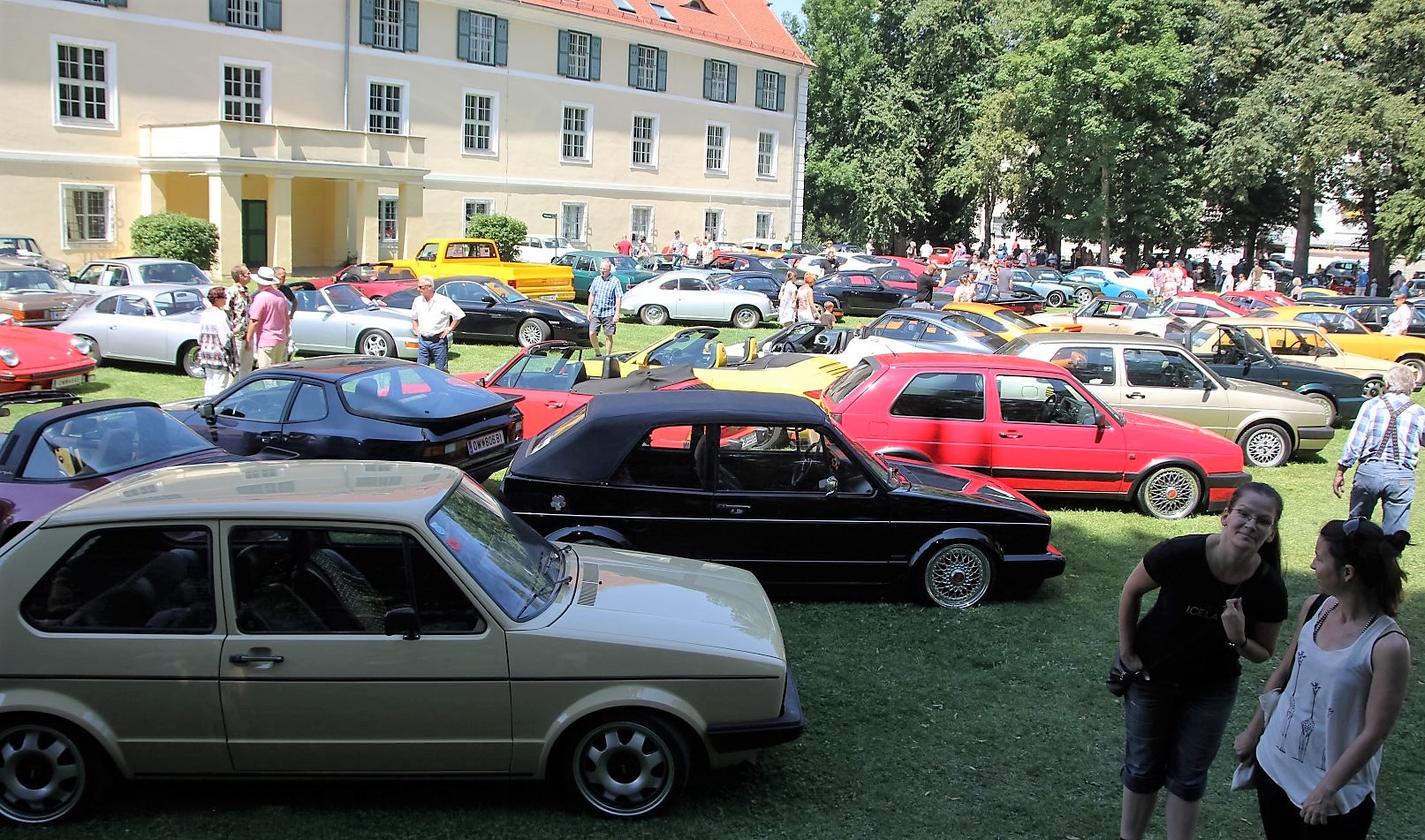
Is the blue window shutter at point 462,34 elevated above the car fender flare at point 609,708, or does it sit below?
above

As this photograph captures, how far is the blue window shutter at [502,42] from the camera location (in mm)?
39125

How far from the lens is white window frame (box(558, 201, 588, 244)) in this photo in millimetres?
42500

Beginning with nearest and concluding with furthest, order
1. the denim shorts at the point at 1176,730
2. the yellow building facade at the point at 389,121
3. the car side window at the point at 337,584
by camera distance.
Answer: the denim shorts at the point at 1176,730 → the car side window at the point at 337,584 → the yellow building facade at the point at 389,121

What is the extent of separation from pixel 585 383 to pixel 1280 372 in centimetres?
938

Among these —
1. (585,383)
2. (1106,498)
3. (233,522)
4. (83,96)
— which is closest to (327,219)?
(83,96)

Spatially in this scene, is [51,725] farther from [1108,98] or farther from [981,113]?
[981,113]

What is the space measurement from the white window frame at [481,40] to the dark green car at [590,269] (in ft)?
32.6

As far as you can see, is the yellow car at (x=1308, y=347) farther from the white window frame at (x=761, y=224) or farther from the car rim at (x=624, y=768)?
the white window frame at (x=761, y=224)

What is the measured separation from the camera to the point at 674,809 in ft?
16.3

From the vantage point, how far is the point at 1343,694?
3.62m

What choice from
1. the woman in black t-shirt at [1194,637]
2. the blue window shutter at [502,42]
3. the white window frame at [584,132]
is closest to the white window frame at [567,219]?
the white window frame at [584,132]

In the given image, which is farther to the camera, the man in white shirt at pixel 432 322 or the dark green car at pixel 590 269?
the dark green car at pixel 590 269

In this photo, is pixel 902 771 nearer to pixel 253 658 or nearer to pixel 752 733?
pixel 752 733

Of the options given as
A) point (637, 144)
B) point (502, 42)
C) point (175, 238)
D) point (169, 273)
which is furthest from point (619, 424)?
point (637, 144)
